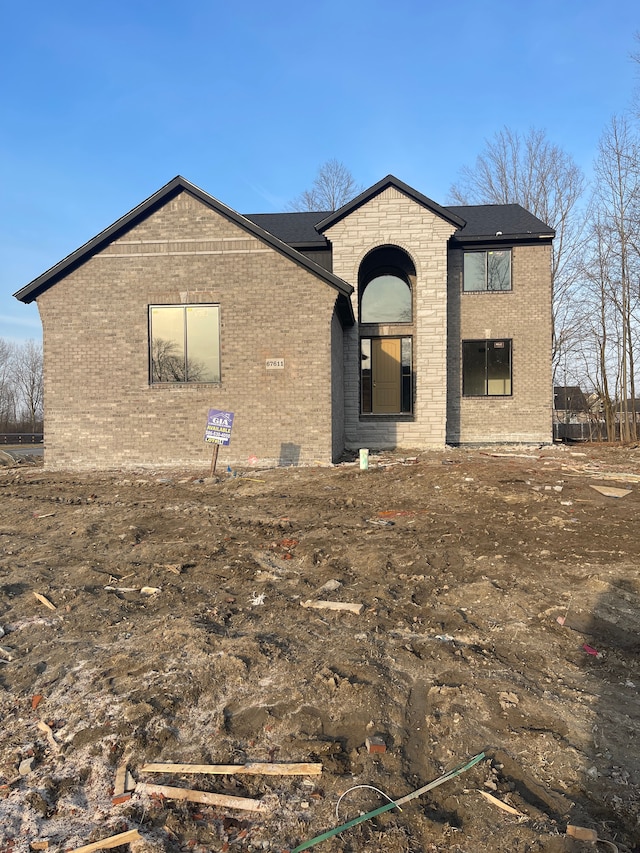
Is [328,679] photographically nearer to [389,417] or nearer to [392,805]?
[392,805]

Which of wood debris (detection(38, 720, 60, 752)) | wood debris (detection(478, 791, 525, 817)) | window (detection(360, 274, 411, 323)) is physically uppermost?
window (detection(360, 274, 411, 323))

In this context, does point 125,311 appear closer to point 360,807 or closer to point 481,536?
point 481,536

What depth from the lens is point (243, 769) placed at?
253 cm

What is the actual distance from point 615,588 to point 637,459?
11011mm

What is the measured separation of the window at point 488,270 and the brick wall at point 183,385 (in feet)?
26.2

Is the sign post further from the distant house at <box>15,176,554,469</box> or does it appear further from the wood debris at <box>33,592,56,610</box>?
the wood debris at <box>33,592,56,610</box>

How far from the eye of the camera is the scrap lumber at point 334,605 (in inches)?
174

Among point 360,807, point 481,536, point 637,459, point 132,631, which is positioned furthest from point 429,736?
point 637,459

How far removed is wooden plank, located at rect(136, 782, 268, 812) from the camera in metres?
2.32

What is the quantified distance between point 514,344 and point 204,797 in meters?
18.0

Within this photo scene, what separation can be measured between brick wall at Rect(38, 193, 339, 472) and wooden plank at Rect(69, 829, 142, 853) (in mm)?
10435

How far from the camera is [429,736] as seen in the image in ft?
9.27

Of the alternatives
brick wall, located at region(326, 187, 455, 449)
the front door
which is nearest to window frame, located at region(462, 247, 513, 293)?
brick wall, located at region(326, 187, 455, 449)

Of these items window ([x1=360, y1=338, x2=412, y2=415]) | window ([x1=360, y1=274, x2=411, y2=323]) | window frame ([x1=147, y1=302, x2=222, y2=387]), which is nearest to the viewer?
window frame ([x1=147, y1=302, x2=222, y2=387])
